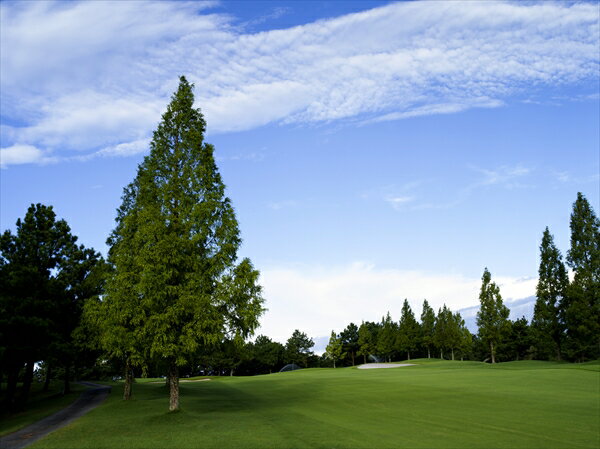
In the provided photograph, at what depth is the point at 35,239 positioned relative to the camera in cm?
3106

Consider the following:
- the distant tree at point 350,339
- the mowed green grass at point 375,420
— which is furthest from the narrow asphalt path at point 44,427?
the distant tree at point 350,339

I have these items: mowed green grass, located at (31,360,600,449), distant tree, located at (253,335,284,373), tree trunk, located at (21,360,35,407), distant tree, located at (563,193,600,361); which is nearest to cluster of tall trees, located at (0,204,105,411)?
tree trunk, located at (21,360,35,407)

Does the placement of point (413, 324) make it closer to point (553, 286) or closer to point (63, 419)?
point (553, 286)

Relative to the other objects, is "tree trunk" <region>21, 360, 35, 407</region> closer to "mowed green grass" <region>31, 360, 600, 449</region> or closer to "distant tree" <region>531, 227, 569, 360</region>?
"mowed green grass" <region>31, 360, 600, 449</region>

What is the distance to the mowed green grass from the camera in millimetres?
14023

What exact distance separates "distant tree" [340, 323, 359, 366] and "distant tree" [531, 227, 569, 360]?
4918 centimetres

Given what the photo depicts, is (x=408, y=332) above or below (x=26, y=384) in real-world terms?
above

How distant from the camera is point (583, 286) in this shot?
48625 millimetres

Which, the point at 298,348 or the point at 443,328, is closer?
the point at 443,328

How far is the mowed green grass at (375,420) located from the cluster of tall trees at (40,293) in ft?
21.1

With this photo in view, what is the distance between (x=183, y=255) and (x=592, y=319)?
46497mm

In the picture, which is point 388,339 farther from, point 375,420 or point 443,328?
point 375,420

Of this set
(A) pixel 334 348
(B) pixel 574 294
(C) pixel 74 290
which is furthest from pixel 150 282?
(A) pixel 334 348

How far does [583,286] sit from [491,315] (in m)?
14.9
